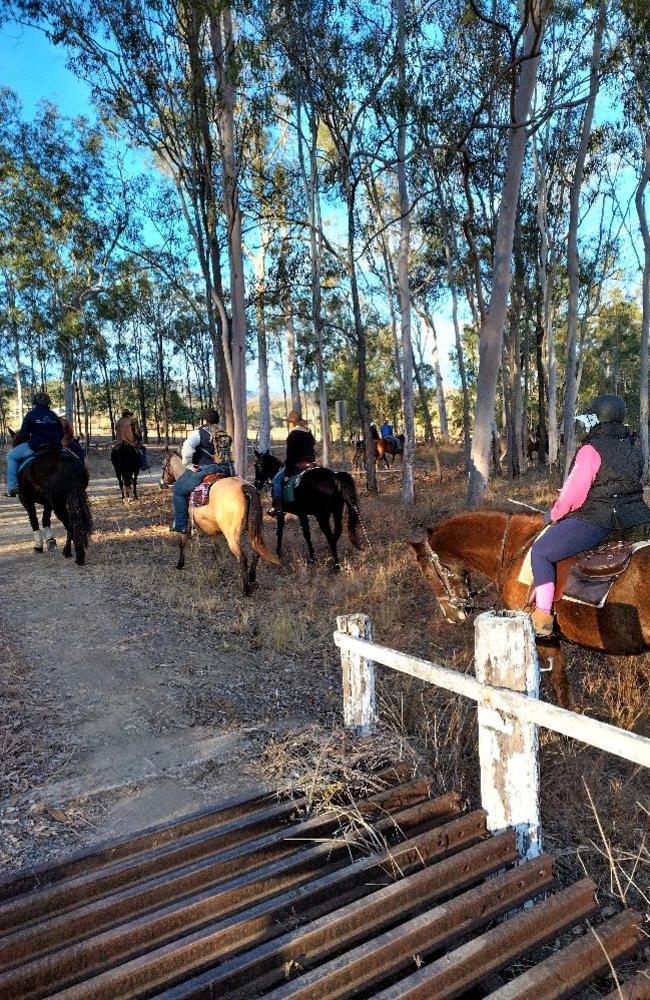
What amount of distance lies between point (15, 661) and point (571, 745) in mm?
4752

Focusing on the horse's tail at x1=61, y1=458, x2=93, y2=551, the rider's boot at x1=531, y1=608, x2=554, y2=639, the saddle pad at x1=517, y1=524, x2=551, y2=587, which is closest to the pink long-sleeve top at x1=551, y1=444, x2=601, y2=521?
the saddle pad at x1=517, y1=524, x2=551, y2=587

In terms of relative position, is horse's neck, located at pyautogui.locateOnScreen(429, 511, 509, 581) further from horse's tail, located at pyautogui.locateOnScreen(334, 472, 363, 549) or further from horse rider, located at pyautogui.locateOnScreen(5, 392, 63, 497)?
horse rider, located at pyautogui.locateOnScreen(5, 392, 63, 497)

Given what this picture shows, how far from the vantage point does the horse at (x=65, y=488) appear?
32.9 ft

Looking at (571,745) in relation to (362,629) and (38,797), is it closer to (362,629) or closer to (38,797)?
(362,629)

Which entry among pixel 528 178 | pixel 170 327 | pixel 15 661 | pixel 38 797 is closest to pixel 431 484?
pixel 528 178

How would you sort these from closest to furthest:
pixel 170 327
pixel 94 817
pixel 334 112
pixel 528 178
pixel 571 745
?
pixel 94 817, pixel 571 745, pixel 334 112, pixel 528 178, pixel 170 327

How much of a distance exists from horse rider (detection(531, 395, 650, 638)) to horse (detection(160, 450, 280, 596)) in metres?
4.14

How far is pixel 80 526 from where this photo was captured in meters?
Result: 10.1

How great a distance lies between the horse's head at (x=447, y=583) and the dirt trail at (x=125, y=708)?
5.44ft

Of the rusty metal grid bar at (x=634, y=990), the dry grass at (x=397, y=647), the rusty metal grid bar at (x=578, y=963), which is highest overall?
the rusty metal grid bar at (x=634, y=990)

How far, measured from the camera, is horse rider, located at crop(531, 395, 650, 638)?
4324 millimetres

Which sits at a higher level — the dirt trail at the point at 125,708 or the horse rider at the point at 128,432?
the horse rider at the point at 128,432

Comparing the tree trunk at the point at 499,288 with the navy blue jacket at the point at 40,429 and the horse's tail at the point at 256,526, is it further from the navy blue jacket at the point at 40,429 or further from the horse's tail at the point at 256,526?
the navy blue jacket at the point at 40,429

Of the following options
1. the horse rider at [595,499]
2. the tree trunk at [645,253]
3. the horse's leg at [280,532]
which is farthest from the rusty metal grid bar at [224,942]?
the tree trunk at [645,253]
